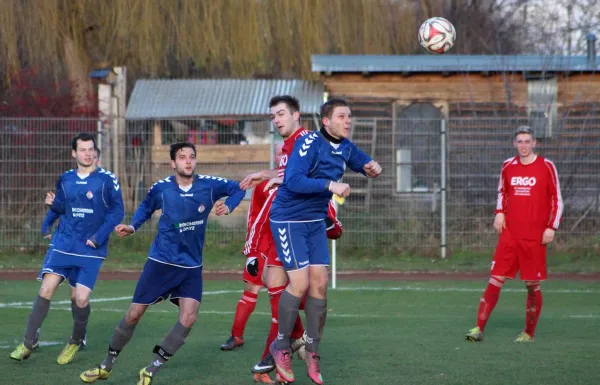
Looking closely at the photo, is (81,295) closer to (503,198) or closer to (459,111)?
(503,198)

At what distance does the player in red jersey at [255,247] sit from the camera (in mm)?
8359

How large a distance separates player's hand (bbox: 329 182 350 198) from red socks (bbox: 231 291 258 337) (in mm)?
2662

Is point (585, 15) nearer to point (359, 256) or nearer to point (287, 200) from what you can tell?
point (359, 256)

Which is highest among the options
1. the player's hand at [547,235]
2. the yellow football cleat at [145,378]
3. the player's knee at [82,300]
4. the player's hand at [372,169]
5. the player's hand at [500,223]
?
the player's hand at [372,169]

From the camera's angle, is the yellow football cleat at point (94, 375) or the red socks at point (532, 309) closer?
the yellow football cleat at point (94, 375)

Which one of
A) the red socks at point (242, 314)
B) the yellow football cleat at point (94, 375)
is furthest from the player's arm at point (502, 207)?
the yellow football cleat at point (94, 375)

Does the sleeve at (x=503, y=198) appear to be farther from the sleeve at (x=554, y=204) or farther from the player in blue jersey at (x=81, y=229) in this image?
the player in blue jersey at (x=81, y=229)

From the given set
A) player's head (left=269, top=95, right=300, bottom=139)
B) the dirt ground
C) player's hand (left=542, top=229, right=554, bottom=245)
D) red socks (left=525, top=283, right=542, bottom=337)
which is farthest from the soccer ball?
the dirt ground

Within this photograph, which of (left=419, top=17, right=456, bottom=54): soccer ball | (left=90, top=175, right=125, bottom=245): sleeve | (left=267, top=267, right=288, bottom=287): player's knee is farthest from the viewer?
(left=419, top=17, right=456, bottom=54): soccer ball

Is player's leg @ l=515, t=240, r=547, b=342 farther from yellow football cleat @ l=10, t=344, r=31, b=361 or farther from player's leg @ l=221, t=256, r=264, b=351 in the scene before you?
yellow football cleat @ l=10, t=344, r=31, b=361

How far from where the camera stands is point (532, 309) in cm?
973

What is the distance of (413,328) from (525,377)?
3029 millimetres

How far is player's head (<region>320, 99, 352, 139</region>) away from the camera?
745 centimetres

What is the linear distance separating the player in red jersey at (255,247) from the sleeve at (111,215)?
116 cm
